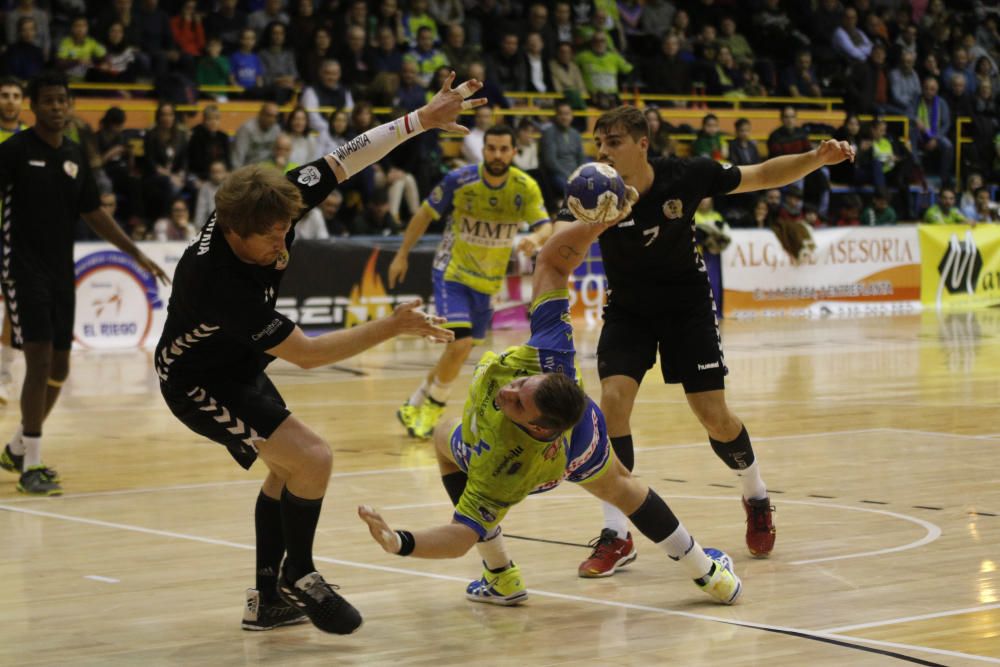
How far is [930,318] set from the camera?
22.9 metres

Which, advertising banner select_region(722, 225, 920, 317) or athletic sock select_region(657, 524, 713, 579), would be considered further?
advertising banner select_region(722, 225, 920, 317)

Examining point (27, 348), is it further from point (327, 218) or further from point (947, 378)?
point (327, 218)

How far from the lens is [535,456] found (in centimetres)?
578

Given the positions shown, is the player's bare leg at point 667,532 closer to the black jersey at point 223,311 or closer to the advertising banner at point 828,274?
the black jersey at point 223,311

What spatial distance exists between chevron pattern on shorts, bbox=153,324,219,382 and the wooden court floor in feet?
3.30

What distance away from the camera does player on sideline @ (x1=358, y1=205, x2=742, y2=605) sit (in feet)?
18.2

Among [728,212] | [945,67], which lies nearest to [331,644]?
[728,212]

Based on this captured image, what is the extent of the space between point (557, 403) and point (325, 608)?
3.87 feet

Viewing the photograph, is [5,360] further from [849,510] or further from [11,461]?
[849,510]

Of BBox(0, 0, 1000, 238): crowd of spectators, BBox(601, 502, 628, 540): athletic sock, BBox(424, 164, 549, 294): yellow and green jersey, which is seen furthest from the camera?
BBox(0, 0, 1000, 238): crowd of spectators

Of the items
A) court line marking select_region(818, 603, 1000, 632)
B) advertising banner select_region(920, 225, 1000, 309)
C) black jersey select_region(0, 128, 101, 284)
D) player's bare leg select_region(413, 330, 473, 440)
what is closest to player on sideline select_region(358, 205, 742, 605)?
court line marking select_region(818, 603, 1000, 632)

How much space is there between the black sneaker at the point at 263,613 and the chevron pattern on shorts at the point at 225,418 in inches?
23.5

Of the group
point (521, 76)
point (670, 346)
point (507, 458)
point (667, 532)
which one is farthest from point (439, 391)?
point (521, 76)

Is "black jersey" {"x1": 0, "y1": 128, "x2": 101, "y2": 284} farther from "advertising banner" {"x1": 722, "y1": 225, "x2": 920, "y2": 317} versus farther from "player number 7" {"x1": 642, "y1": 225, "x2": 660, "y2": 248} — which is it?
"advertising banner" {"x1": 722, "y1": 225, "x2": 920, "y2": 317}
